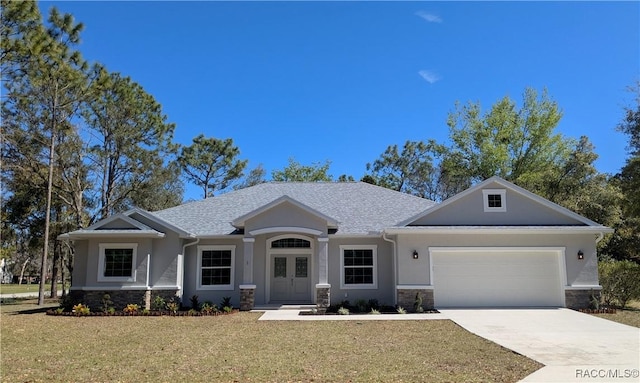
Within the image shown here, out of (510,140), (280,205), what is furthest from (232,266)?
(510,140)

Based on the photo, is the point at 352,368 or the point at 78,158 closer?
the point at 352,368

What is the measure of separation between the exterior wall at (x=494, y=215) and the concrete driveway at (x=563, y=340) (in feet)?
10.1

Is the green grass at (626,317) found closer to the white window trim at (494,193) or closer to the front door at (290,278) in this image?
the white window trim at (494,193)

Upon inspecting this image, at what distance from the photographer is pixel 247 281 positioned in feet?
54.3

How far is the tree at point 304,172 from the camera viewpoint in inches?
1725

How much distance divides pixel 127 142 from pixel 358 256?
1800cm

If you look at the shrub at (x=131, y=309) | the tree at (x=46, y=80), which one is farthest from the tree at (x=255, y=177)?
the shrub at (x=131, y=309)

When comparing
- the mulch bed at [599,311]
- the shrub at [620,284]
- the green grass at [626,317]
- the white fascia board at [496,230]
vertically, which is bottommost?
the green grass at [626,317]

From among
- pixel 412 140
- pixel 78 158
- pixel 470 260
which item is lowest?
pixel 470 260

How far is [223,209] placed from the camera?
20219 millimetres

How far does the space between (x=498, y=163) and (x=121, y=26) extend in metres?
27.4

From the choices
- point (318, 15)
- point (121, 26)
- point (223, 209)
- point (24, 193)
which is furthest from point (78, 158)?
point (318, 15)

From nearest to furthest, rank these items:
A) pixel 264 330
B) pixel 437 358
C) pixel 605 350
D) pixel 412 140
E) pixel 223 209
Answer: pixel 437 358
pixel 605 350
pixel 264 330
pixel 223 209
pixel 412 140

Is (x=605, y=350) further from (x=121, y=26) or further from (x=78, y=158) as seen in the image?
(x=78, y=158)
